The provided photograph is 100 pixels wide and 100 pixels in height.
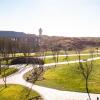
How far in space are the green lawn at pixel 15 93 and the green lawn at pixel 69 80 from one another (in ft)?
24.4

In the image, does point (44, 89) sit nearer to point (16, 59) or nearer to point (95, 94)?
point (95, 94)

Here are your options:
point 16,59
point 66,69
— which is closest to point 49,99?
point 66,69

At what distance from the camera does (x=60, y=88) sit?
62438mm

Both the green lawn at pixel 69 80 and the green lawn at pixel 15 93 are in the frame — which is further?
the green lawn at pixel 69 80

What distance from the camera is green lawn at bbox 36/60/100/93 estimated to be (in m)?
63.3

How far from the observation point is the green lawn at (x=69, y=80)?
2493 inches

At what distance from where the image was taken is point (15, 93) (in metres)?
57.9

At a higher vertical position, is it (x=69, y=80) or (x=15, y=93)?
(x=15, y=93)

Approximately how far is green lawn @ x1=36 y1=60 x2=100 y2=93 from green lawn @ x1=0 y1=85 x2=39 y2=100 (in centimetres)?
744

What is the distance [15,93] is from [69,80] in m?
20.6

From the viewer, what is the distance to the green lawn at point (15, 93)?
54784mm

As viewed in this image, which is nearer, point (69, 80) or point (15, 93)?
point (15, 93)

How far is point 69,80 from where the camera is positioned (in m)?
72.9

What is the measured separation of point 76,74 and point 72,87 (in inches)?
656
